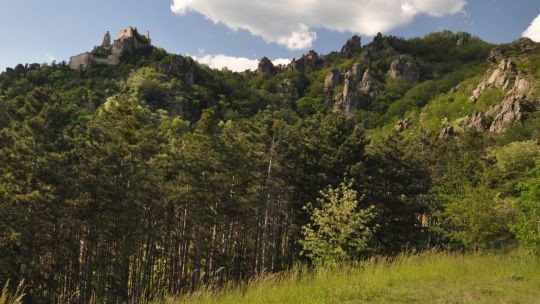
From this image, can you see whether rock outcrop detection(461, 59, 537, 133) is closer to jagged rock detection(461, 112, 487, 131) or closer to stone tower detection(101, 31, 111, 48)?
jagged rock detection(461, 112, 487, 131)

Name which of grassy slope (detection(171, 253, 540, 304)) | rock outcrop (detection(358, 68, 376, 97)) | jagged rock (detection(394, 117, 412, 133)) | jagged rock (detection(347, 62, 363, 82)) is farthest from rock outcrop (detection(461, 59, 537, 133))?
grassy slope (detection(171, 253, 540, 304))

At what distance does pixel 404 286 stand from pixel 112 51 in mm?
173382

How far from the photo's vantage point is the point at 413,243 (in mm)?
38375

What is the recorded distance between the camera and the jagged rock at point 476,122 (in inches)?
3378

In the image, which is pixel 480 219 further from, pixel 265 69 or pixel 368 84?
pixel 265 69

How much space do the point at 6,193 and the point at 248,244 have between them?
83.4 feet

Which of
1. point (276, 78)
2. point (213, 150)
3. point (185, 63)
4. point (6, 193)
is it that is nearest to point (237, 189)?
point (213, 150)

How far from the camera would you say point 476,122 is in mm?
87875

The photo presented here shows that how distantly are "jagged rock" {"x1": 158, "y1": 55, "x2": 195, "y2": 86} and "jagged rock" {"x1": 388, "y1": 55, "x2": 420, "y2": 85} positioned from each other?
91.1 meters

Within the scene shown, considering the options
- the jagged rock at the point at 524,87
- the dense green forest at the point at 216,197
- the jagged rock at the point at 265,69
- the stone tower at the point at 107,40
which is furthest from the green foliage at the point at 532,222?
the stone tower at the point at 107,40

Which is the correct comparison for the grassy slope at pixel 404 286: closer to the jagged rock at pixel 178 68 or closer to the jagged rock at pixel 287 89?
the jagged rock at pixel 178 68

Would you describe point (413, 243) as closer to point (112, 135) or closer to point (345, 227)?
point (345, 227)

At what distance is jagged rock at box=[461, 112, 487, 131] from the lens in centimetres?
8581

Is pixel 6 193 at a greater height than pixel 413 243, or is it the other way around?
pixel 6 193
